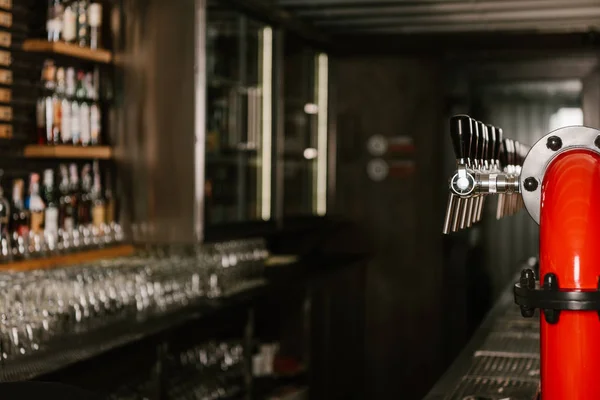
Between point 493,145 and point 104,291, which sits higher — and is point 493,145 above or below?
above

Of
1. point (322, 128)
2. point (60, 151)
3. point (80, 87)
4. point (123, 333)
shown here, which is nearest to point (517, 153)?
point (123, 333)

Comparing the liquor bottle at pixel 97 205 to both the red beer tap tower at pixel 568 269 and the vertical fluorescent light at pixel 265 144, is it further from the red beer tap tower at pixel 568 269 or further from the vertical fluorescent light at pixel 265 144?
the red beer tap tower at pixel 568 269

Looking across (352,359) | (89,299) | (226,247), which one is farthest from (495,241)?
(89,299)

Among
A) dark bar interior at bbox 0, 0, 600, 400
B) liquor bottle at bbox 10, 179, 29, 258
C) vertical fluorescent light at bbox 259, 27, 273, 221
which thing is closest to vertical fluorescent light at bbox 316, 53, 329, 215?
dark bar interior at bbox 0, 0, 600, 400

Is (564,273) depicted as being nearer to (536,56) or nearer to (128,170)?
(128,170)

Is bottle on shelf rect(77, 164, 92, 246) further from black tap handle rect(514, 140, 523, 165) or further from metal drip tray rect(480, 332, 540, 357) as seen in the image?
black tap handle rect(514, 140, 523, 165)

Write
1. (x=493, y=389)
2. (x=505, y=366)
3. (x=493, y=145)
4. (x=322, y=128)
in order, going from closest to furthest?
(x=493, y=145) < (x=493, y=389) < (x=505, y=366) < (x=322, y=128)

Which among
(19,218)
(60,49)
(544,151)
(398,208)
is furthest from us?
(398,208)

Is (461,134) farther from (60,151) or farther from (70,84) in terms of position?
(70,84)

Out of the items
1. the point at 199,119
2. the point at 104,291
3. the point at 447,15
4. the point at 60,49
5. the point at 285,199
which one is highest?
the point at 447,15

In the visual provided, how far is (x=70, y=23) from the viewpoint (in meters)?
4.24

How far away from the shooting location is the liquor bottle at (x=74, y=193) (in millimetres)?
4270

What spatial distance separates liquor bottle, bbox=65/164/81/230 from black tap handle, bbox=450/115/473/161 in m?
2.85

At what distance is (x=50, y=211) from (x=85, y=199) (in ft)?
1.11
